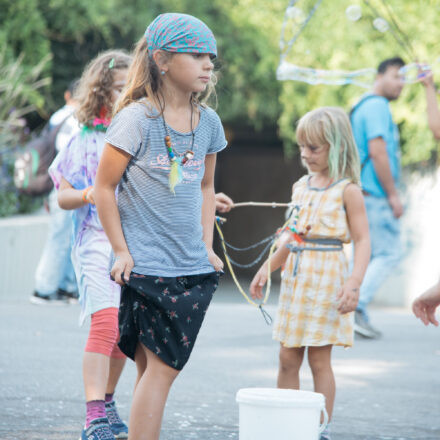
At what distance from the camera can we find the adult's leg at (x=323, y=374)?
155 inches

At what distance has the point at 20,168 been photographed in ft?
25.7

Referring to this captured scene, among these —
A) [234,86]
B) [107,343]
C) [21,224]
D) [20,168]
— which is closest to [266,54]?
[234,86]

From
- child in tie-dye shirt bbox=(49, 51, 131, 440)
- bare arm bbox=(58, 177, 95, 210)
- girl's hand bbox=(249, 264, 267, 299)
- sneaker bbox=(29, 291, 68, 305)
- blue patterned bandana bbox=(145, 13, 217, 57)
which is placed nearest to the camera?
blue patterned bandana bbox=(145, 13, 217, 57)

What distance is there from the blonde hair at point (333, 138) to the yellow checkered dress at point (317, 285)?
66 mm

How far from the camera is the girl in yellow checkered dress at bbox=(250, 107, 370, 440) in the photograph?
13.0 ft

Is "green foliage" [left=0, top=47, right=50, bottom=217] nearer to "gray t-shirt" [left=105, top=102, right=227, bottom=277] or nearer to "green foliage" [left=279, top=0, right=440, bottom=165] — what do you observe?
"green foliage" [left=279, top=0, right=440, bottom=165]

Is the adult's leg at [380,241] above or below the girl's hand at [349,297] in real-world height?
below

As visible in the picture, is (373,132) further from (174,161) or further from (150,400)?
(150,400)

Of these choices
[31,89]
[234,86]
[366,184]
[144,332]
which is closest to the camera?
[144,332]

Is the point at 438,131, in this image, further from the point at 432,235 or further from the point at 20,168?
the point at 432,235

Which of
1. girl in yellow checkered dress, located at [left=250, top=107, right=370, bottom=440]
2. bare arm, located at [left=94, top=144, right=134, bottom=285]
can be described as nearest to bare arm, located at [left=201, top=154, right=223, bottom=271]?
bare arm, located at [left=94, top=144, right=134, bottom=285]

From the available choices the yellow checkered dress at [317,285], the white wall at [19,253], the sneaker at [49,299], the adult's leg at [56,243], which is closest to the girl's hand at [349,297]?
the yellow checkered dress at [317,285]

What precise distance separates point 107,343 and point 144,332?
24.8 inches

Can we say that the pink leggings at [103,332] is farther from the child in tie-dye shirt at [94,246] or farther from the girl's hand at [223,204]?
the girl's hand at [223,204]
